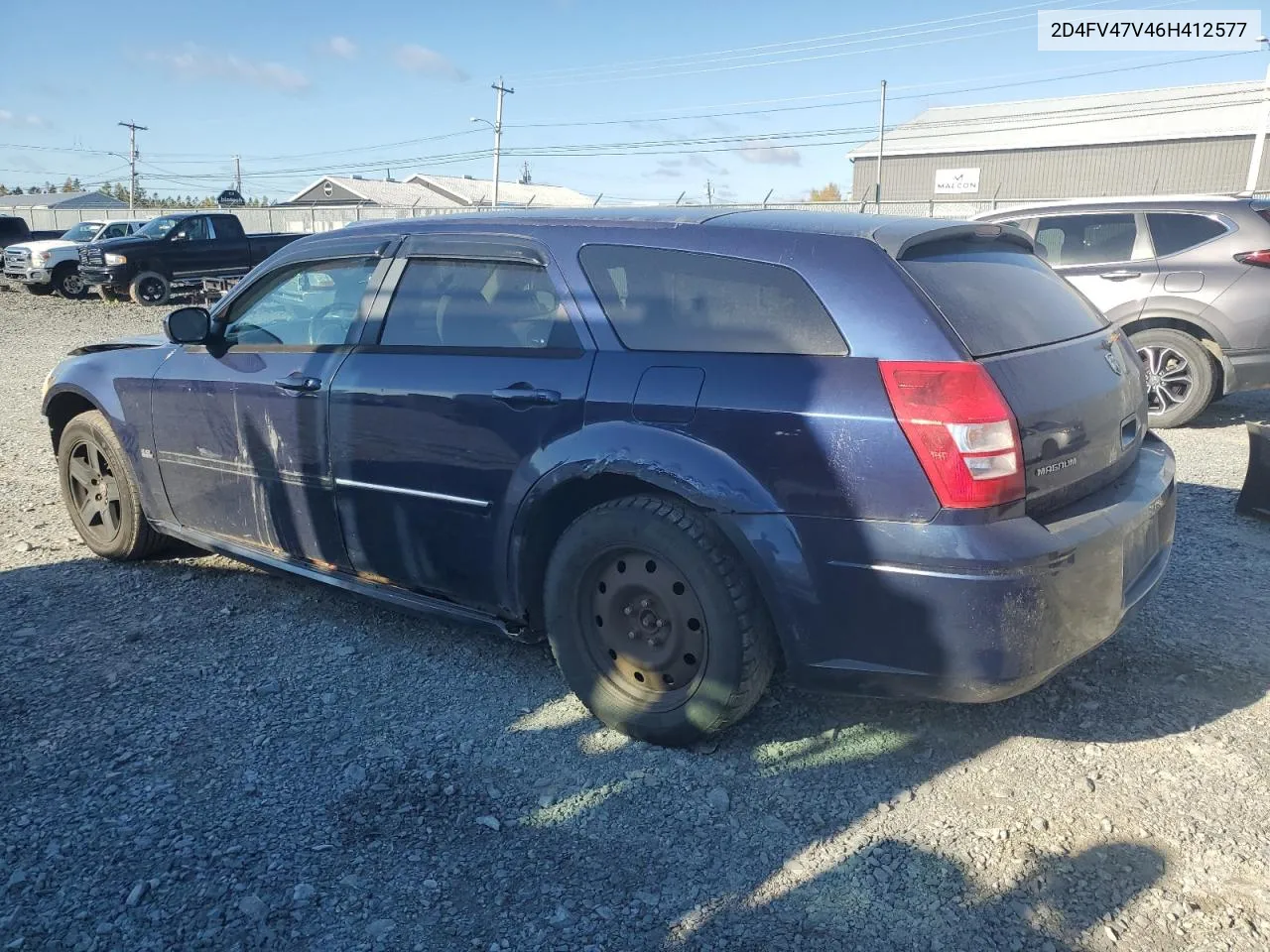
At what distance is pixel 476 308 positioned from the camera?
11.7 feet

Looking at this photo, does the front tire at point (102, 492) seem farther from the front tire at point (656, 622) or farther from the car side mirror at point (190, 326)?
the front tire at point (656, 622)

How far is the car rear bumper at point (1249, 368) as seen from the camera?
23.8 feet

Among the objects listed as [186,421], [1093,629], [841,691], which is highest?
[186,421]

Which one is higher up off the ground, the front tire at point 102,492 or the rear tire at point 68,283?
the rear tire at point 68,283

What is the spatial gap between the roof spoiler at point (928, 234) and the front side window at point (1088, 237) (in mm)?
4757

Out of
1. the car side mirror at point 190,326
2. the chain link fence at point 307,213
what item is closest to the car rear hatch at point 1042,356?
the car side mirror at point 190,326

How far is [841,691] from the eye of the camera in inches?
113

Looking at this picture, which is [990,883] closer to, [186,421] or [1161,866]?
[1161,866]

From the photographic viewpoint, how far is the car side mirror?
4.21 metres

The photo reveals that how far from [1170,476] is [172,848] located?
11.0ft

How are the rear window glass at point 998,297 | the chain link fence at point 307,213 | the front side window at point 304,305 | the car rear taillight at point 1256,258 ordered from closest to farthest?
the rear window glass at point 998,297
the front side window at point 304,305
the car rear taillight at point 1256,258
the chain link fence at point 307,213

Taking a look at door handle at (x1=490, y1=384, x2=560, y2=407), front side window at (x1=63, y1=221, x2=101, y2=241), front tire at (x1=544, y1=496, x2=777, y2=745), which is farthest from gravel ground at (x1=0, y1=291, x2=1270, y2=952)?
front side window at (x1=63, y1=221, x2=101, y2=241)

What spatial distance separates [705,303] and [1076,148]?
53.3m

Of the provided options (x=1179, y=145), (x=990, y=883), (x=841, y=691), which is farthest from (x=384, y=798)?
(x=1179, y=145)
